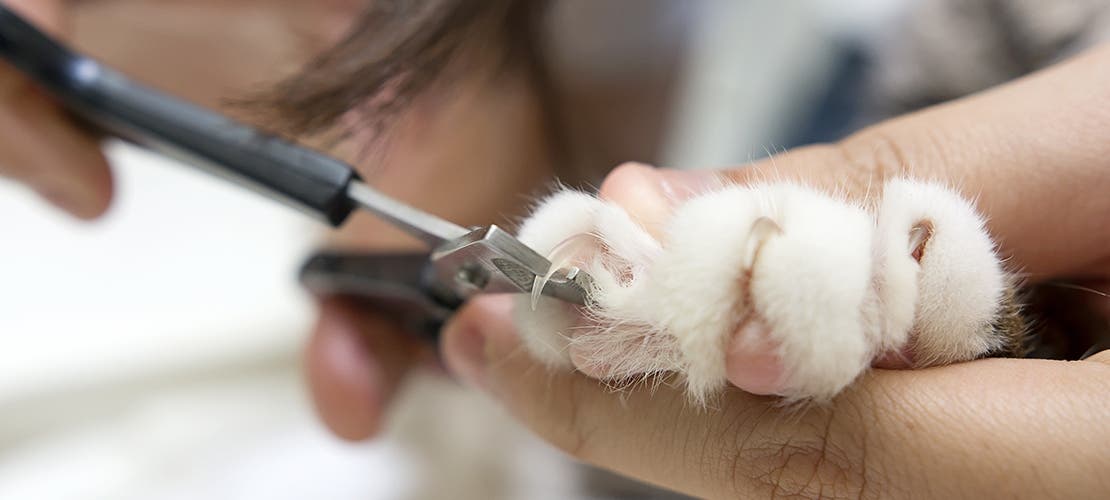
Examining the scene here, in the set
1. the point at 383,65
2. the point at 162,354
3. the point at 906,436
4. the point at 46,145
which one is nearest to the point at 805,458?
the point at 906,436

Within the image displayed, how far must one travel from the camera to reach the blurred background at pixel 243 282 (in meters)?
0.76

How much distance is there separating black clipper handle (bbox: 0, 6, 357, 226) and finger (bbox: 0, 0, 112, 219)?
31 millimetres

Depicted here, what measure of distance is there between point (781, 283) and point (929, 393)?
0.37 feet

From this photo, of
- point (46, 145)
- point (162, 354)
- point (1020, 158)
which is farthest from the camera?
point (162, 354)

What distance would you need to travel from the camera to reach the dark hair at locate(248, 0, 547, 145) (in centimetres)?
48

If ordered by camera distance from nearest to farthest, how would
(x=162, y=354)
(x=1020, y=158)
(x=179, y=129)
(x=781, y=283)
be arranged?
(x=781, y=283), (x=1020, y=158), (x=179, y=129), (x=162, y=354)

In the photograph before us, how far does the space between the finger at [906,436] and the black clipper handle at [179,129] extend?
9.2 inches

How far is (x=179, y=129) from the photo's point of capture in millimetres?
549

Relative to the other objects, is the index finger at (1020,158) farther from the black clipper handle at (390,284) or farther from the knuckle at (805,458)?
the black clipper handle at (390,284)

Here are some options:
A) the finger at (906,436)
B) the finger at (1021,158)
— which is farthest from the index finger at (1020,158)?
the finger at (906,436)

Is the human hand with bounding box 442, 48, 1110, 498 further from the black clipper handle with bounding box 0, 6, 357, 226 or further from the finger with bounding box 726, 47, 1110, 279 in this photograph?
the black clipper handle with bounding box 0, 6, 357, 226

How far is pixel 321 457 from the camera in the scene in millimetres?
793

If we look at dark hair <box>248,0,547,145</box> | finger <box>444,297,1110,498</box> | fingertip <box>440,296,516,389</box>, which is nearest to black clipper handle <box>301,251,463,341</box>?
fingertip <box>440,296,516,389</box>

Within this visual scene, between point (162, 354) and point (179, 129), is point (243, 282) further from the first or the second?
point (179, 129)
